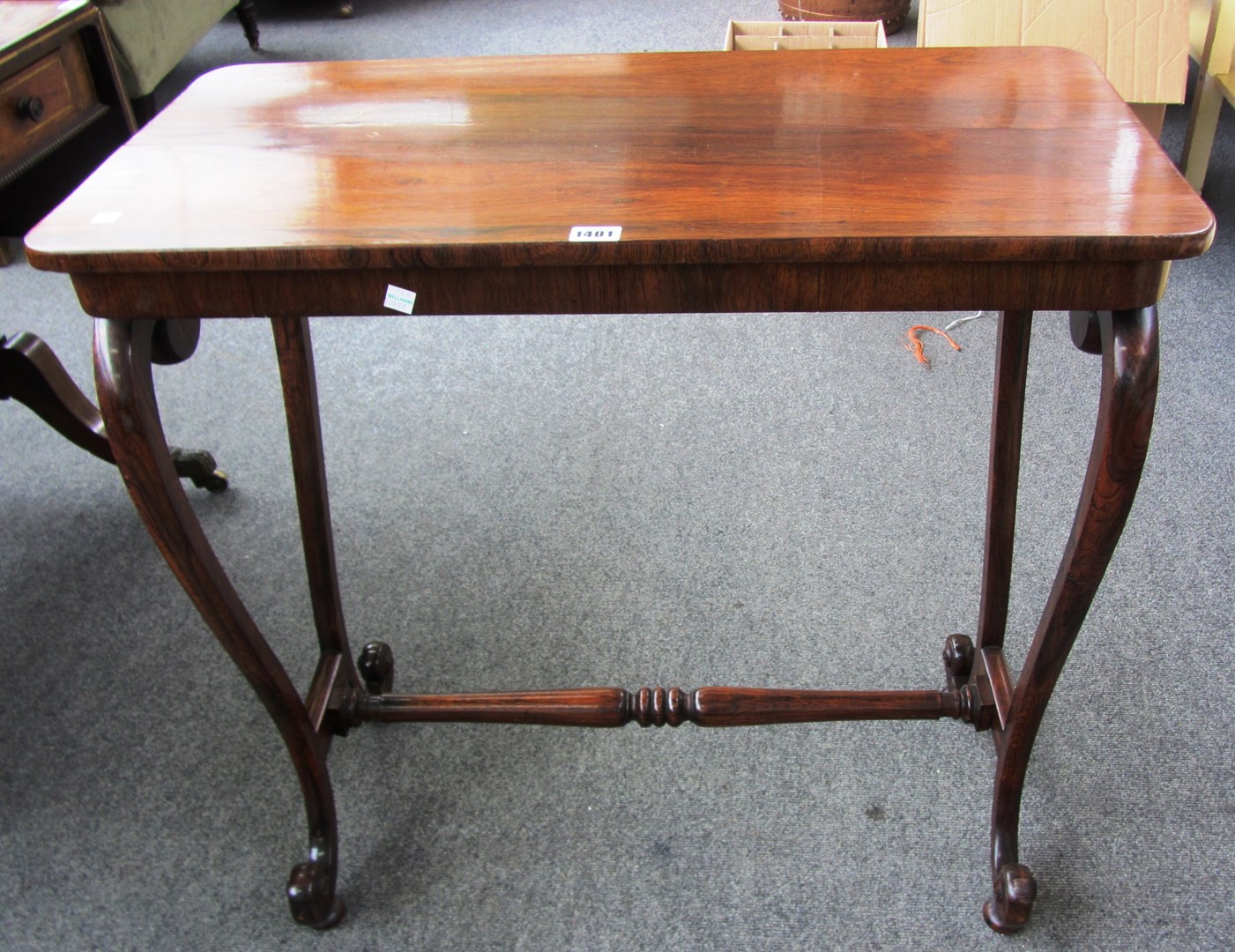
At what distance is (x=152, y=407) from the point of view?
40.9 inches

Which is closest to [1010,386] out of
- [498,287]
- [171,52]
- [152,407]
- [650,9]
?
[498,287]

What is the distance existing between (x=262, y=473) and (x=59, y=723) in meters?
0.59

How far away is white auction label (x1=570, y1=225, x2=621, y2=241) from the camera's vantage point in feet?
3.00

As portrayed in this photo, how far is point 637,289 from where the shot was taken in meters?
0.95

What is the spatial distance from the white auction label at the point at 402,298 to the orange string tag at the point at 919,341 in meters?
1.50

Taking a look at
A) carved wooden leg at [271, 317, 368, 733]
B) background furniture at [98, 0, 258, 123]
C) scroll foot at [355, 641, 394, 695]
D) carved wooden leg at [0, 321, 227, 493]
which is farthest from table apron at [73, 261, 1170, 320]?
background furniture at [98, 0, 258, 123]

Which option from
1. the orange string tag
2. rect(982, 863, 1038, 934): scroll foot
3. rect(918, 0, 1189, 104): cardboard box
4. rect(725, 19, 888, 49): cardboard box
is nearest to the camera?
rect(982, 863, 1038, 934): scroll foot

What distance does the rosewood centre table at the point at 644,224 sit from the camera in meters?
0.92

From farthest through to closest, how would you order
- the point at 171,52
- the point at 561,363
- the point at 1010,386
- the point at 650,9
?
1. the point at 650,9
2. the point at 171,52
3. the point at 561,363
4. the point at 1010,386

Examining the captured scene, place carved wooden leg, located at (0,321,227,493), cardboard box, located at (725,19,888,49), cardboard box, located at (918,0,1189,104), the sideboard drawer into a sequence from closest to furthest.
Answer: the sideboard drawer, carved wooden leg, located at (0,321,227,493), cardboard box, located at (918,0,1189,104), cardboard box, located at (725,19,888,49)

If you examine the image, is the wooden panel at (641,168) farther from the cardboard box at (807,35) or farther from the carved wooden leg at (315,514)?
the cardboard box at (807,35)

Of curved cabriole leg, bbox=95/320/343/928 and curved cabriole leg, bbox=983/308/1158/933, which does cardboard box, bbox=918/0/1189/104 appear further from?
curved cabriole leg, bbox=95/320/343/928

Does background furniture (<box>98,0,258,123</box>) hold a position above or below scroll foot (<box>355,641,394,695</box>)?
above

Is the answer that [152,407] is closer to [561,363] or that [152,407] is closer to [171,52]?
[561,363]
